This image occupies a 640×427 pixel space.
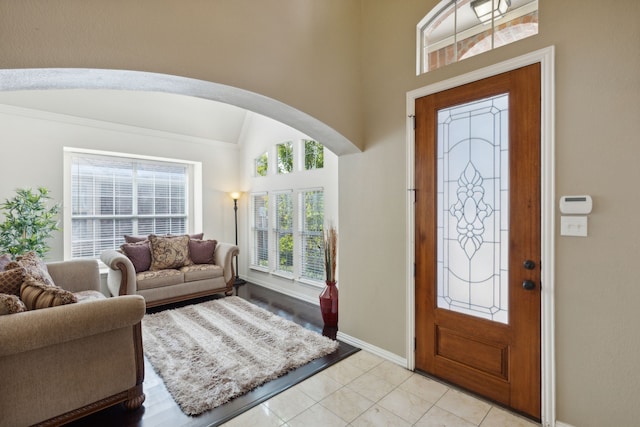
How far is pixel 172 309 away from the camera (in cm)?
409

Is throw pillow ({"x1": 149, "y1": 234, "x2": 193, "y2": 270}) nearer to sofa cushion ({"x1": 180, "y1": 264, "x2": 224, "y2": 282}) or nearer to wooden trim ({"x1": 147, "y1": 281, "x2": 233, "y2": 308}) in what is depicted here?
sofa cushion ({"x1": 180, "y1": 264, "x2": 224, "y2": 282})

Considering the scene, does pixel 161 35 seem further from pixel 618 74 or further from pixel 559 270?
pixel 559 270

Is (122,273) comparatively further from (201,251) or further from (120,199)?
(120,199)

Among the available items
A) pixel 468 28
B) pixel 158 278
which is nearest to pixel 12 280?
pixel 158 278

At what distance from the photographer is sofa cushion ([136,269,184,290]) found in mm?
4068

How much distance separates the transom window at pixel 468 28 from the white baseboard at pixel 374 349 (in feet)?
8.28

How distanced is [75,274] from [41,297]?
1747mm

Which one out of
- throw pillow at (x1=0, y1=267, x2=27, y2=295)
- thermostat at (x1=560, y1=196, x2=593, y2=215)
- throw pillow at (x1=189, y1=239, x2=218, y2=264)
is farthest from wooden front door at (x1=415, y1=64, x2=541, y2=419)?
throw pillow at (x1=189, y1=239, x2=218, y2=264)

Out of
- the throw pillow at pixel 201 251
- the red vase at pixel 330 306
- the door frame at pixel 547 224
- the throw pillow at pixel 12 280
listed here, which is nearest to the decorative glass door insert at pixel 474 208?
the door frame at pixel 547 224

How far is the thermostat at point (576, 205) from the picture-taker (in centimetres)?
176

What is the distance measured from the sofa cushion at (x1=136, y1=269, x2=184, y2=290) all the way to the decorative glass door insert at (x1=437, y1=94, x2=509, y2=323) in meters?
3.60

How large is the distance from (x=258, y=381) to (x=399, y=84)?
2801 millimetres

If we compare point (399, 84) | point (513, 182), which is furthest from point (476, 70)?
point (513, 182)

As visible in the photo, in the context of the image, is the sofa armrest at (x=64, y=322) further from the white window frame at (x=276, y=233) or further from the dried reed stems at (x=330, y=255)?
the white window frame at (x=276, y=233)
